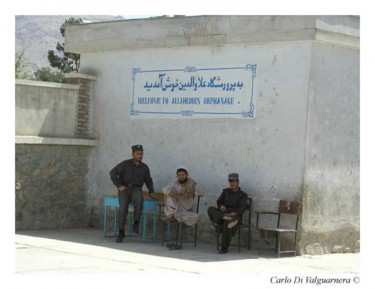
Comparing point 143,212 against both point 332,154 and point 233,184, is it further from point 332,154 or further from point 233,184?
point 332,154

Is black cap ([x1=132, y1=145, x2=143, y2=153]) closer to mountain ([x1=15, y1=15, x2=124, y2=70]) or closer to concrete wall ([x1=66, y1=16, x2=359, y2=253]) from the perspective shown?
concrete wall ([x1=66, y1=16, x2=359, y2=253])

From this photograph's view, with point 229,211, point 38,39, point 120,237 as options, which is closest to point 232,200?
point 229,211

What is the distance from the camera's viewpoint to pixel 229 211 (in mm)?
12477

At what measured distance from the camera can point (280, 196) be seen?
1262 centimetres

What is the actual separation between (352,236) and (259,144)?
208 centimetres

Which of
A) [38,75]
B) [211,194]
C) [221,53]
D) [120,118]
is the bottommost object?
[211,194]

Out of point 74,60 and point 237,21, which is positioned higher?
point 74,60

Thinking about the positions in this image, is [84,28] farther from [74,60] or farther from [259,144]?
[74,60]

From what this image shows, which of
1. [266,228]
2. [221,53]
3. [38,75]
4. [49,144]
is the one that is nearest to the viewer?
[266,228]

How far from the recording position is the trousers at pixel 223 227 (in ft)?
40.6

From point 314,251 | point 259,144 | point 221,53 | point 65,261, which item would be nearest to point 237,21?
point 221,53

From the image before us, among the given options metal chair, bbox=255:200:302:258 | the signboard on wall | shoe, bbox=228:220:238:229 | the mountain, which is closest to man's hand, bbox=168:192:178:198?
shoe, bbox=228:220:238:229

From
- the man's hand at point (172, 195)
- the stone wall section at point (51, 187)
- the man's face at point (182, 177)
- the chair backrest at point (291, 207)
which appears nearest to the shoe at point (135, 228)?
the man's hand at point (172, 195)

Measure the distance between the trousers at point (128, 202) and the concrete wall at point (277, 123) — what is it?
33.9 inches
